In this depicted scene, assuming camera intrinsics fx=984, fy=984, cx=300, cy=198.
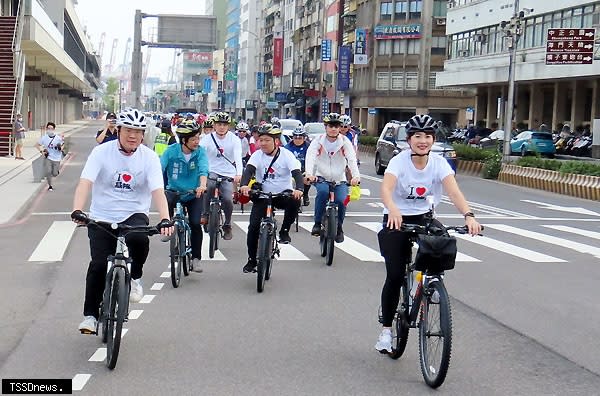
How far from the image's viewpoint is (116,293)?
6.94 m

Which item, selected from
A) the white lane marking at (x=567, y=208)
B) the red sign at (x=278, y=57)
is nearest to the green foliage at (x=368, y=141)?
the white lane marking at (x=567, y=208)

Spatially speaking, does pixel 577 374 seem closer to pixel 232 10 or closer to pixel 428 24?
pixel 428 24

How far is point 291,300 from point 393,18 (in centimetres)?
7275

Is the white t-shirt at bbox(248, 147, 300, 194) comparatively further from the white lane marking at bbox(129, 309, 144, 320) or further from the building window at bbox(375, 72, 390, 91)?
the building window at bbox(375, 72, 390, 91)

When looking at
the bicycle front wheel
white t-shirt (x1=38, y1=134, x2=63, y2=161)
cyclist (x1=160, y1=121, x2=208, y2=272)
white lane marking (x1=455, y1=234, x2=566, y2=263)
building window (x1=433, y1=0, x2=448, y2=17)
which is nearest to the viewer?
the bicycle front wheel

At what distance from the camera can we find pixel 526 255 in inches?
555

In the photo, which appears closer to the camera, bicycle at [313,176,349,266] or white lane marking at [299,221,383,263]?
bicycle at [313,176,349,266]

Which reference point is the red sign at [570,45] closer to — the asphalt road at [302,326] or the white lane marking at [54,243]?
the asphalt road at [302,326]

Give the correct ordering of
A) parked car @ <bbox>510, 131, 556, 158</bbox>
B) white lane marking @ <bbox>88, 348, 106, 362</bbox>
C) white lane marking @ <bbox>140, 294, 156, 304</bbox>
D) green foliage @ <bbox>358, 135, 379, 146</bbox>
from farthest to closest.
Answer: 1. green foliage @ <bbox>358, 135, 379, 146</bbox>
2. parked car @ <bbox>510, 131, 556, 158</bbox>
3. white lane marking @ <bbox>140, 294, 156, 304</bbox>
4. white lane marking @ <bbox>88, 348, 106, 362</bbox>

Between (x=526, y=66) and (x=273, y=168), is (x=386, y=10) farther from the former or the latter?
(x=273, y=168)

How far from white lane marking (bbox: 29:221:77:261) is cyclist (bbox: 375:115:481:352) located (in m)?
6.80

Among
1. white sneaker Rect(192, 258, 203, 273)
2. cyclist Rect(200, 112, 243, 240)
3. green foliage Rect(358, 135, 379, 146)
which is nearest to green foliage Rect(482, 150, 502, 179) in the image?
green foliage Rect(358, 135, 379, 146)

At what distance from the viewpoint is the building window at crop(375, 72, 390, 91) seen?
81.4 meters

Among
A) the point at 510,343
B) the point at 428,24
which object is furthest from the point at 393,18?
the point at 510,343
